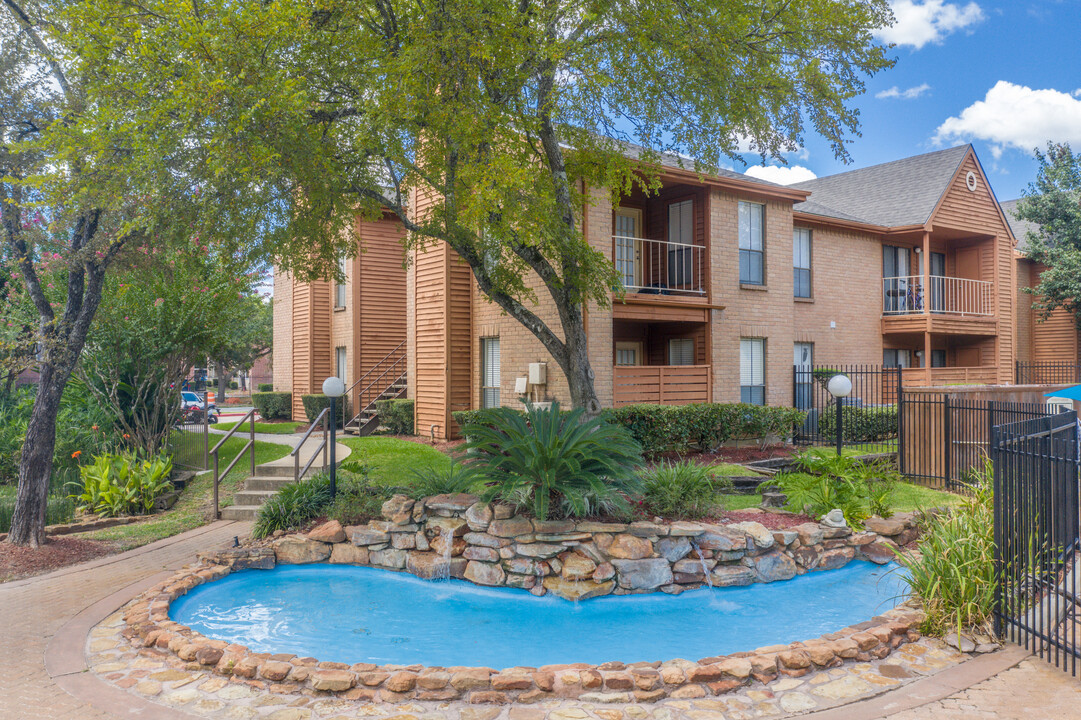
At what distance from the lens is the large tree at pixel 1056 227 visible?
77.4 feet

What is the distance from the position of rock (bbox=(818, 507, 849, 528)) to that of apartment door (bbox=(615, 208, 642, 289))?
833 centimetres

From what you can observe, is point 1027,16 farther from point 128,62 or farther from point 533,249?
point 128,62

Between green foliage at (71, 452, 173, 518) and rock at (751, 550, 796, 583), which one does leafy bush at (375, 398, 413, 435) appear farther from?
rock at (751, 550, 796, 583)

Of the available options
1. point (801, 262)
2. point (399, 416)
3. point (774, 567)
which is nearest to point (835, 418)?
point (801, 262)

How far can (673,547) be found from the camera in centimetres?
780

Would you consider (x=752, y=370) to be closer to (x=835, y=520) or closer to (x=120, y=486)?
(x=835, y=520)

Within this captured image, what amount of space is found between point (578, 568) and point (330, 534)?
3271 mm

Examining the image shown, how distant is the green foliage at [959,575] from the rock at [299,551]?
6597 mm

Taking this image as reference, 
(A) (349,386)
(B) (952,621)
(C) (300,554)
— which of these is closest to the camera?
(B) (952,621)

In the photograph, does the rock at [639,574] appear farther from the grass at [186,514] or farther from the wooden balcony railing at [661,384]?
the wooden balcony railing at [661,384]

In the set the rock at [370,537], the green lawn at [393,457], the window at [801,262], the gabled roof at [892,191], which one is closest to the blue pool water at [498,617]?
the rock at [370,537]

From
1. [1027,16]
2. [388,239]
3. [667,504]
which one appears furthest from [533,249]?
[1027,16]

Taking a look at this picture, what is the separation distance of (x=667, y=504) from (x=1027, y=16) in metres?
18.7

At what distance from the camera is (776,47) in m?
9.84
